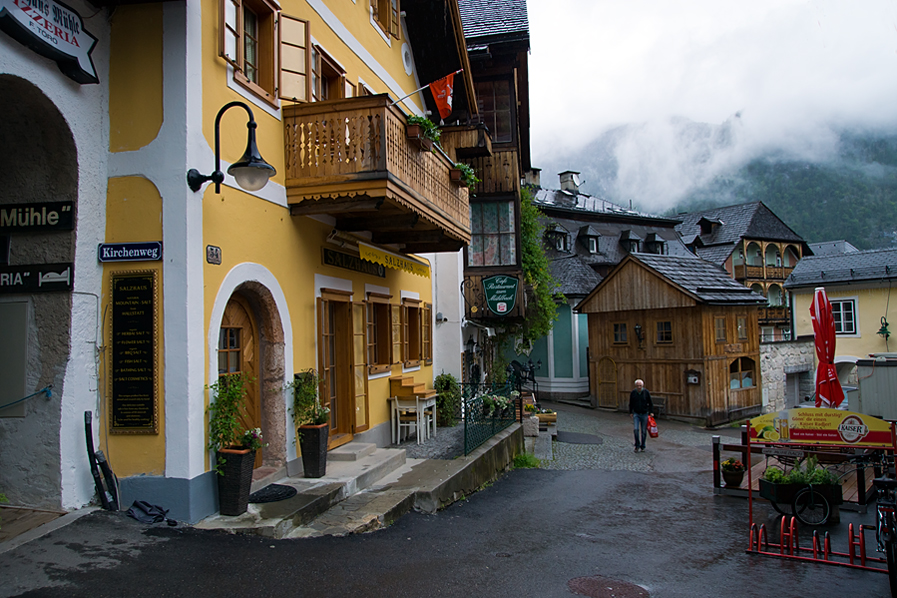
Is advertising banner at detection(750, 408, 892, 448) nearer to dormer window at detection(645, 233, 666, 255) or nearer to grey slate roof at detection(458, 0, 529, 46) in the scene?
grey slate roof at detection(458, 0, 529, 46)

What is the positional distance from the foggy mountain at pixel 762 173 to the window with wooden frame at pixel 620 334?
3677 centimetres

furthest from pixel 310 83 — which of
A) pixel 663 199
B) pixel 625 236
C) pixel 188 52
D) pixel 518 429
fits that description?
pixel 663 199

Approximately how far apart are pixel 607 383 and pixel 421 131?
18.1 metres

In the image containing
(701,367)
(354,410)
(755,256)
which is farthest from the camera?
(755,256)

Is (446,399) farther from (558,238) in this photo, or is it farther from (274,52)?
(558,238)

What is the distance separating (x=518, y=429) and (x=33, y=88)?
1055cm

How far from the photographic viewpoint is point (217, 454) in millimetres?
6562

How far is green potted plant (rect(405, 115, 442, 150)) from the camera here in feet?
29.1

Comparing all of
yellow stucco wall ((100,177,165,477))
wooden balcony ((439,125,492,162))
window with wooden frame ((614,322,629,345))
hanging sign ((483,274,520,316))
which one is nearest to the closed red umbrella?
hanging sign ((483,274,520,316))

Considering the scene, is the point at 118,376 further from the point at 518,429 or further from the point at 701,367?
the point at 701,367

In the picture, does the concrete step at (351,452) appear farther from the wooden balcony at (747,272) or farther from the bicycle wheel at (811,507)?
the wooden balcony at (747,272)

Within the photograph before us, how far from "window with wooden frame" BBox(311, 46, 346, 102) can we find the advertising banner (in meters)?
7.16

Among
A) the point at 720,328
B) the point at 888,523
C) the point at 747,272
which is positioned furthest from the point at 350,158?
the point at 747,272

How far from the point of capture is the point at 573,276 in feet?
102
